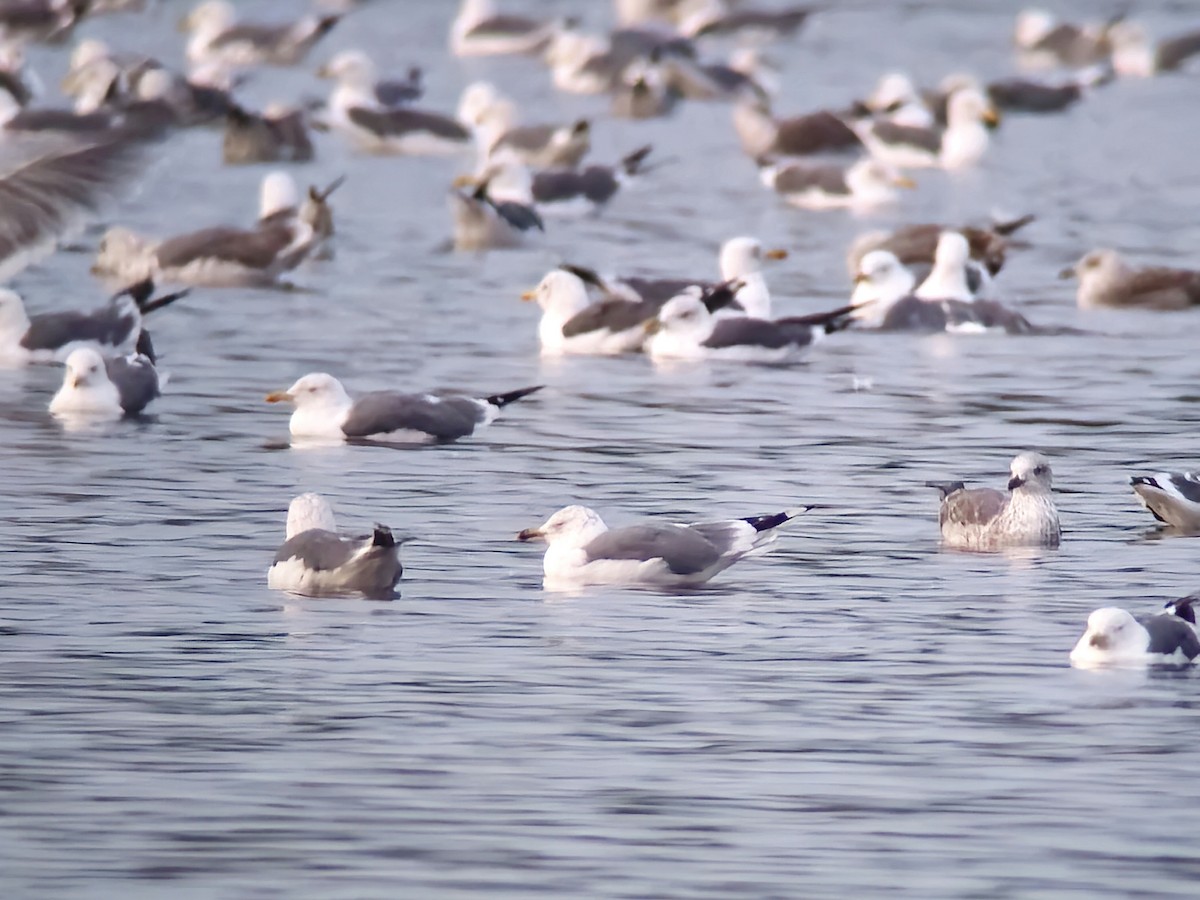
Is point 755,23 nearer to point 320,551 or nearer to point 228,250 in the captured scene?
point 228,250

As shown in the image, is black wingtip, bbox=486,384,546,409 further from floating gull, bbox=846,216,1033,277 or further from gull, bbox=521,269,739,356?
floating gull, bbox=846,216,1033,277

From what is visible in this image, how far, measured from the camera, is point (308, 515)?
12.8 meters

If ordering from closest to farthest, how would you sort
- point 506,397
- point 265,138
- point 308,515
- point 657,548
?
point 657,548, point 308,515, point 506,397, point 265,138

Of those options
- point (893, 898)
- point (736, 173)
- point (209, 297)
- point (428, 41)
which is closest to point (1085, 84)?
point (736, 173)

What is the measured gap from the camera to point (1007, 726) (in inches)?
392

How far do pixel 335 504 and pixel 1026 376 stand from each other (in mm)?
6662

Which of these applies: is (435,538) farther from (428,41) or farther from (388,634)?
(428,41)

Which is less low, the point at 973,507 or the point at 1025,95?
the point at 1025,95

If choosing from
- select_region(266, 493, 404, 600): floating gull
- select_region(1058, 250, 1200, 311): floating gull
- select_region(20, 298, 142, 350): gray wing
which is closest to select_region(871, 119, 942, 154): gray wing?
select_region(1058, 250, 1200, 311): floating gull

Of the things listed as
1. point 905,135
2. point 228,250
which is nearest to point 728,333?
point 228,250

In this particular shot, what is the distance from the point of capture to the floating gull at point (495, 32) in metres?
48.1

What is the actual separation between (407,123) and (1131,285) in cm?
1415

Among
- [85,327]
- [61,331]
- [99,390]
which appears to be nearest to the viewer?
[99,390]

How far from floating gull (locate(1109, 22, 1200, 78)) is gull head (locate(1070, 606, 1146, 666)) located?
35.0 metres
